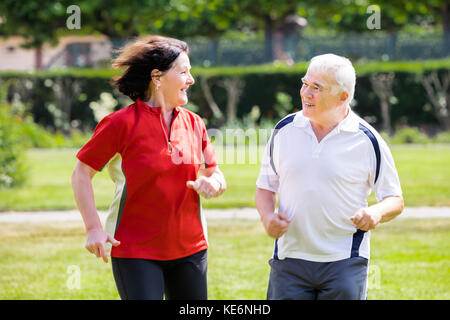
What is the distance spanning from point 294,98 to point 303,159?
52.4ft

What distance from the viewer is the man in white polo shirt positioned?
309 cm

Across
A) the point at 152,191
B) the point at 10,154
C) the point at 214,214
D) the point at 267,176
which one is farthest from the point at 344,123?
the point at 10,154

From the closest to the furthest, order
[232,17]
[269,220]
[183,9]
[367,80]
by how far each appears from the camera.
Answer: [269,220], [367,80], [183,9], [232,17]

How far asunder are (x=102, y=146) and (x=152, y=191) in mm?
310

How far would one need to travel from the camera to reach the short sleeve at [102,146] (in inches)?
126

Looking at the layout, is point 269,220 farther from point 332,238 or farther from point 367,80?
point 367,80

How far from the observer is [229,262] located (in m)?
6.52

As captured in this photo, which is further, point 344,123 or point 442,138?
point 442,138

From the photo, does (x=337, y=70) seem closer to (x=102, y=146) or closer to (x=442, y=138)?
(x=102, y=146)

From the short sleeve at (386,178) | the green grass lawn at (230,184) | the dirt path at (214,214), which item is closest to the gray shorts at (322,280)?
the short sleeve at (386,178)

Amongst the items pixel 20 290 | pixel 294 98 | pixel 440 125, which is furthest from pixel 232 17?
pixel 20 290

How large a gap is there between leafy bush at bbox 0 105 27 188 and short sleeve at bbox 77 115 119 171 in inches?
301

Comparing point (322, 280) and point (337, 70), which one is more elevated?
point (337, 70)

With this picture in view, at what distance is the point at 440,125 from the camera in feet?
61.7
